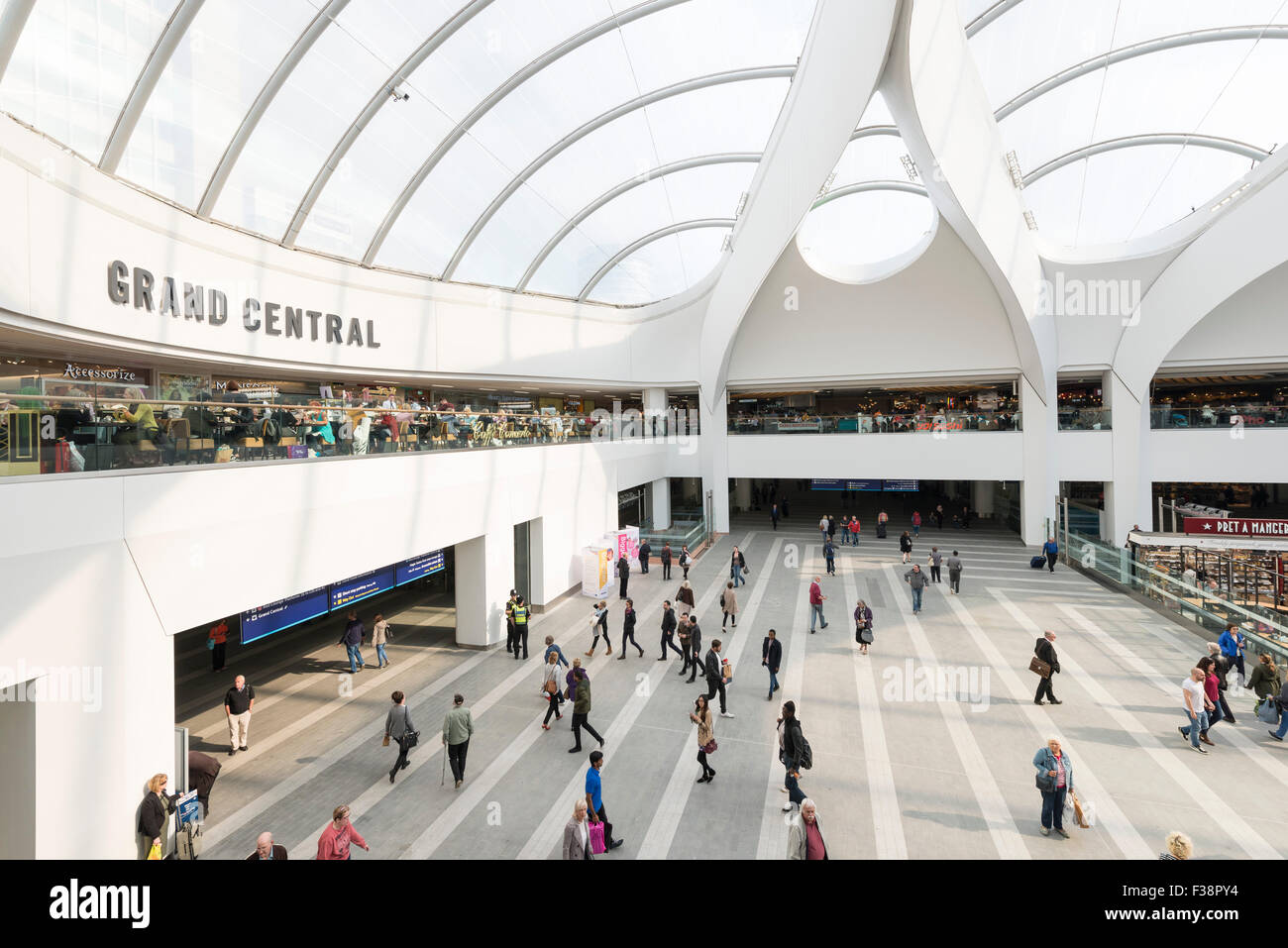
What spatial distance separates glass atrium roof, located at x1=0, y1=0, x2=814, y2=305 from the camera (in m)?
10.8

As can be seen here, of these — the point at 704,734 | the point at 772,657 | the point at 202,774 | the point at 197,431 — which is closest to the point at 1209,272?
the point at 772,657

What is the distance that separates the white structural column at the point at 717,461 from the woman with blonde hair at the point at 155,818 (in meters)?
21.6

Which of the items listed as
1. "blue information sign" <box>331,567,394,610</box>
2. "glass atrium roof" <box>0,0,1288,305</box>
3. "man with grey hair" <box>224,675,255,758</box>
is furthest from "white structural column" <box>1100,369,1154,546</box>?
"man with grey hair" <box>224,675,255,758</box>

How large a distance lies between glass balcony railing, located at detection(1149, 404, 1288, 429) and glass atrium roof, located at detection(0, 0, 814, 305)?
713 inches

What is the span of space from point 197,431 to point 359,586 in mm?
4841

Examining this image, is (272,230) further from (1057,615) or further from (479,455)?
(1057,615)

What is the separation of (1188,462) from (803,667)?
20.8m

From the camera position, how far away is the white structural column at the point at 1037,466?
22.8 metres

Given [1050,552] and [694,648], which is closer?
[694,648]

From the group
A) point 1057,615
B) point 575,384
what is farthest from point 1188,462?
point 575,384

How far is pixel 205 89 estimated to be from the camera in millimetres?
11977

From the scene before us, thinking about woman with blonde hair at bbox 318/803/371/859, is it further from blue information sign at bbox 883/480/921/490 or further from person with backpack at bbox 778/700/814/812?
blue information sign at bbox 883/480/921/490

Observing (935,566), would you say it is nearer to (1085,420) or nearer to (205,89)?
(1085,420)

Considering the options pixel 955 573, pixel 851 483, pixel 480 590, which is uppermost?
pixel 851 483
